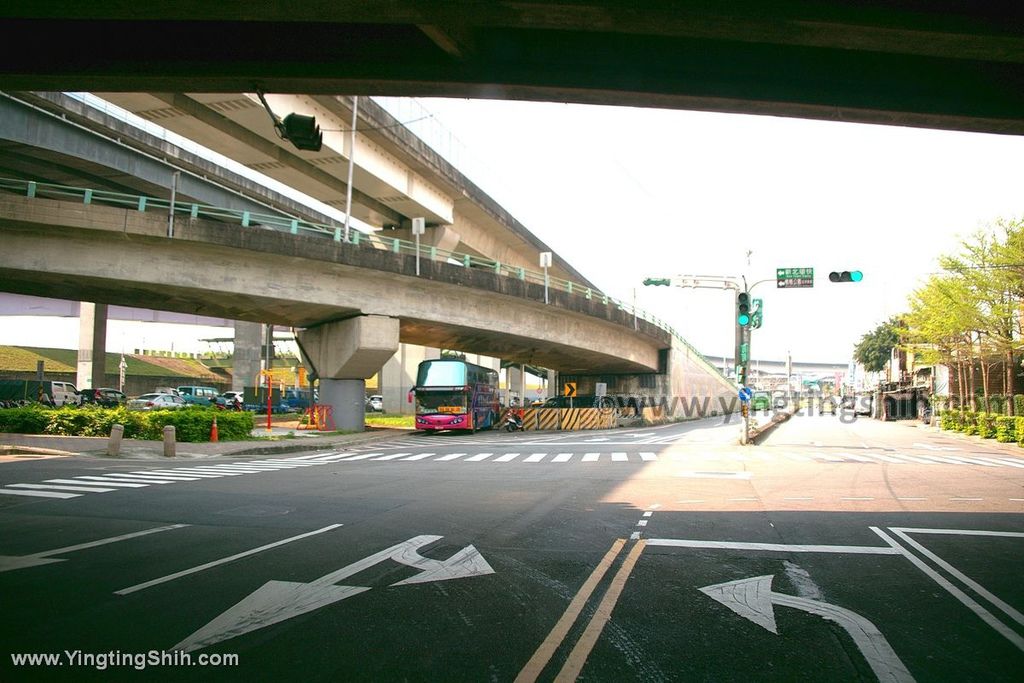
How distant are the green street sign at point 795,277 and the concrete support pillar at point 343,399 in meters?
21.4

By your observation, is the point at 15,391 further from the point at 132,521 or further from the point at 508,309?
the point at 132,521

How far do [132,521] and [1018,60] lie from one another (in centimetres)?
1332

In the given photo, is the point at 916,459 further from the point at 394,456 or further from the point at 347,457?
the point at 347,457

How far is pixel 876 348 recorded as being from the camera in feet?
→ 284

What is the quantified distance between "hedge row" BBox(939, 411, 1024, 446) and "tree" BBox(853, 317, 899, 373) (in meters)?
46.5

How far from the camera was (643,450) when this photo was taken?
2448 centimetres

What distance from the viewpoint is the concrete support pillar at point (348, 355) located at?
32.5 metres

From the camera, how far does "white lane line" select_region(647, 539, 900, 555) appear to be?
27.0ft

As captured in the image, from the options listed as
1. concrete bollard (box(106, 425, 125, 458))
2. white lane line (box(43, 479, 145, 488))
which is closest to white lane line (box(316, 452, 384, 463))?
concrete bollard (box(106, 425, 125, 458))

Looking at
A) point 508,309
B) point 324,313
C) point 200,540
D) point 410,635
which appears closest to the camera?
point 410,635

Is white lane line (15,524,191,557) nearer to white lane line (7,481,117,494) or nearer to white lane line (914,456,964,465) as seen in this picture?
white lane line (7,481,117,494)

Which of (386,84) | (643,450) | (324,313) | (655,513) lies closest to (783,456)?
(643,450)

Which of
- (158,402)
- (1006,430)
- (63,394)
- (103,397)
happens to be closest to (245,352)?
→ (158,402)

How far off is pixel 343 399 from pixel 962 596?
31.5 metres
